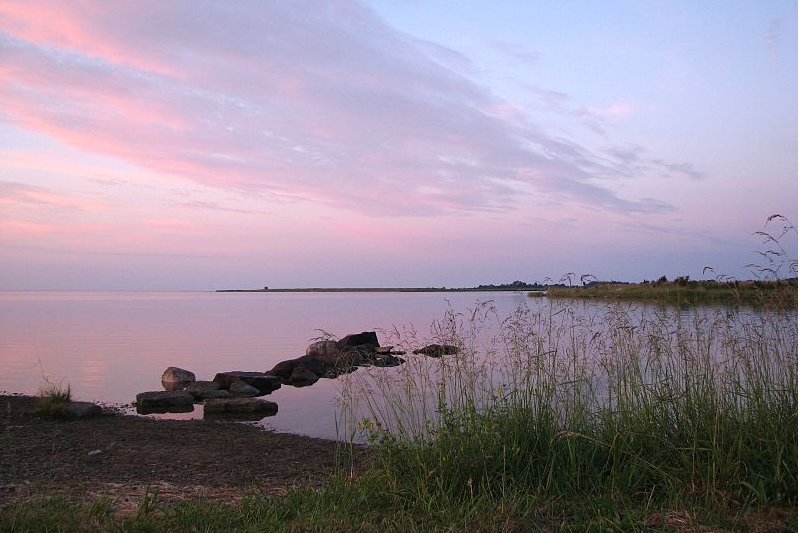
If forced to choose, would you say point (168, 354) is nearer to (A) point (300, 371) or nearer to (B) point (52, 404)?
(A) point (300, 371)

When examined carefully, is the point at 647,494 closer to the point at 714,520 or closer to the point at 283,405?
the point at 714,520

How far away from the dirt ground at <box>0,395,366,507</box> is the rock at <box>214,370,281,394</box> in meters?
4.83

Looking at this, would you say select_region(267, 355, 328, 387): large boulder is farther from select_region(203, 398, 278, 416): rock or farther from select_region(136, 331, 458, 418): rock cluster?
select_region(203, 398, 278, 416): rock

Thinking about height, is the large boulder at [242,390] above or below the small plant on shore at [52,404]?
below

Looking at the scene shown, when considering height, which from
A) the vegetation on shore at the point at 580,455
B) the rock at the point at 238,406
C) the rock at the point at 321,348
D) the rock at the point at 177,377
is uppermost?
the vegetation on shore at the point at 580,455

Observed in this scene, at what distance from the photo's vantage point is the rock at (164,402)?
16859 mm

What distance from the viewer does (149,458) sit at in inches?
411

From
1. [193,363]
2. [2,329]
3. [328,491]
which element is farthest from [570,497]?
[2,329]

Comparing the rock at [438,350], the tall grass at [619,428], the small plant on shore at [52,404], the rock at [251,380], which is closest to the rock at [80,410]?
the small plant on shore at [52,404]

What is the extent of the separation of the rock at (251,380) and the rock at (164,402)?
223 centimetres

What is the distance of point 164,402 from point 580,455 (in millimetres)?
13542

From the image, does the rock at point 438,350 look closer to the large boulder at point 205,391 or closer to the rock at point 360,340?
the large boulder at point 205,391

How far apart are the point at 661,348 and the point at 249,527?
531 centimetres

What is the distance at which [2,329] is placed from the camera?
4119 cm
